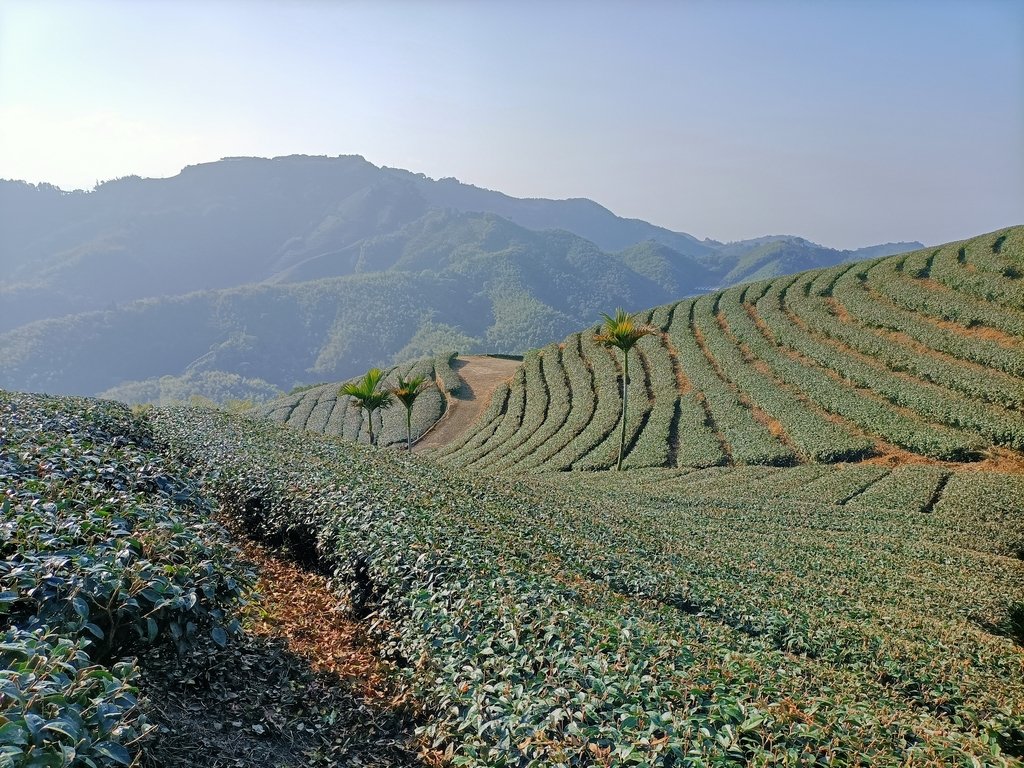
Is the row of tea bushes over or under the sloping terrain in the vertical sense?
over

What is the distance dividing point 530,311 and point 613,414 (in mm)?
158532

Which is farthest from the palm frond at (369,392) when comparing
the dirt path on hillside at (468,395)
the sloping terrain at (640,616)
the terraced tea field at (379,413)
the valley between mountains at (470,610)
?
the dirt path on hillside at (468,395)

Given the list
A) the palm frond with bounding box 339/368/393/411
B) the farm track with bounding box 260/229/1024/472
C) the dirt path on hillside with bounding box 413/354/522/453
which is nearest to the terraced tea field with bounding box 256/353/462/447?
the dirt path on hillside with bounding box 413/354/522/453

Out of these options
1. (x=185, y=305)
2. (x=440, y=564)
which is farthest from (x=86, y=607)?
(x=185, y=305)

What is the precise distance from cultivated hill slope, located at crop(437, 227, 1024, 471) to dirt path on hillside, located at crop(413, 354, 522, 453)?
5.94 ft

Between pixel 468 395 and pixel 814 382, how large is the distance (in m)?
23.2

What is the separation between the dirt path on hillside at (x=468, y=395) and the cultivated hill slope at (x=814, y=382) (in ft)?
5.94

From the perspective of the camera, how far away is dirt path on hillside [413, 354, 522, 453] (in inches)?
1515

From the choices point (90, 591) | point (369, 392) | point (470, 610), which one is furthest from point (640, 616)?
point (369, 392)

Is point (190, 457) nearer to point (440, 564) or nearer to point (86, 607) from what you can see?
point (440, 564)

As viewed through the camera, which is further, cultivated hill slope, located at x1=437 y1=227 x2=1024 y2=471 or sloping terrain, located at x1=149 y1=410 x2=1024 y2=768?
cultivated hill slope, located at x1=437 y1=227 x2=1024 y2=471

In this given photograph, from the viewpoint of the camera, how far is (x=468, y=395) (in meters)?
43.9

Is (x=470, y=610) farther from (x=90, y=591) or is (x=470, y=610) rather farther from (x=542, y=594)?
(x=90, y=591)

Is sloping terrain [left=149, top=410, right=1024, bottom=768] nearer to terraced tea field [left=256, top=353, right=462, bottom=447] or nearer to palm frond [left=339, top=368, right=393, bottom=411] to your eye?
palm frond [left=339, top=368, right=393, bottom=411]
